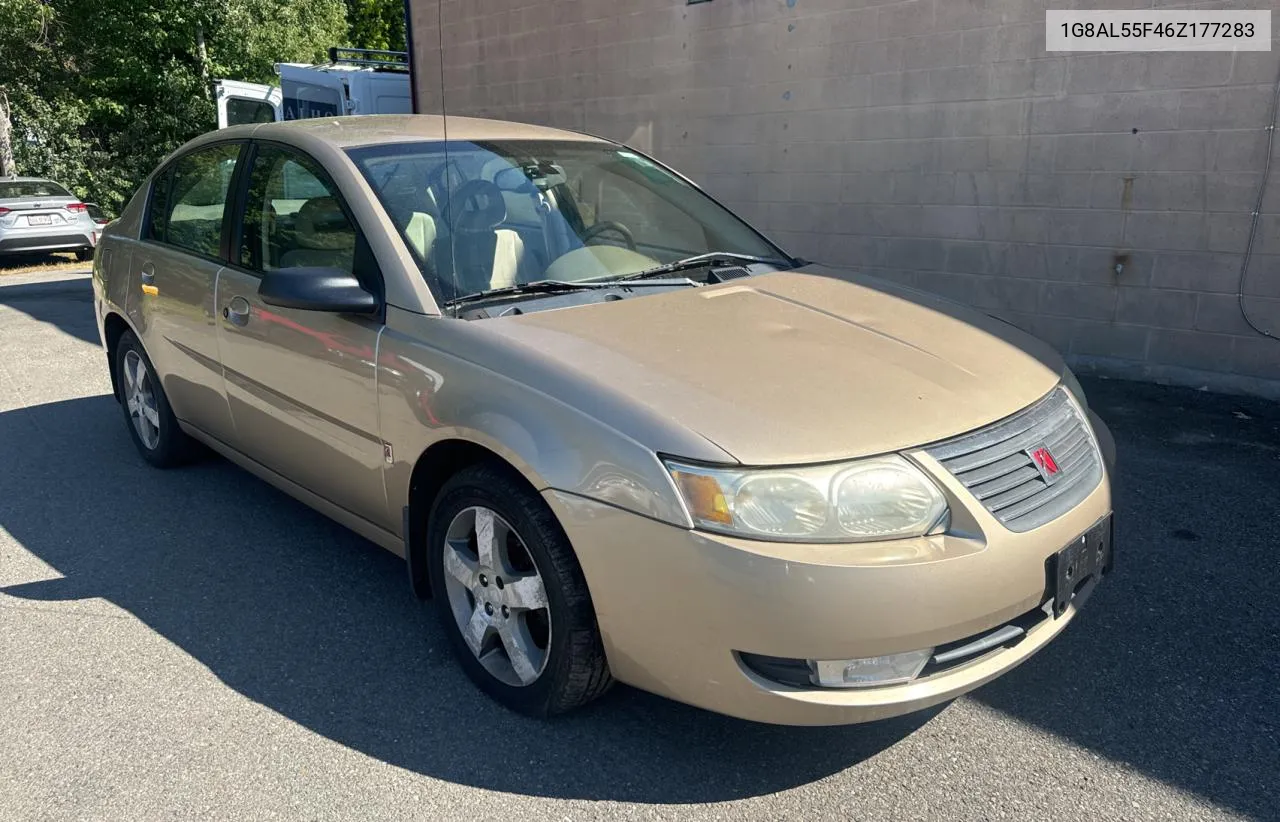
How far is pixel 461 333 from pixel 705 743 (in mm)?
1320

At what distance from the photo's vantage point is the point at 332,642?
3.26 meters

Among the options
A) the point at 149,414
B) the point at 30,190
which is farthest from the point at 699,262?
the point at 30,190

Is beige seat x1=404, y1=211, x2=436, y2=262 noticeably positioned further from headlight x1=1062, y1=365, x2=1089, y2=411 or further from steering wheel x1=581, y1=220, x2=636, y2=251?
headlight x1=1062, y1=365, x2=1089, y2=411

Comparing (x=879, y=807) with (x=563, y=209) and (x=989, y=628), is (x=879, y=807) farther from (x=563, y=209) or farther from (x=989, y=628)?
(x=563, y=209)

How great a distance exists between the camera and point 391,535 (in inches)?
125

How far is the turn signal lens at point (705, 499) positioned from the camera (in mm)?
2223

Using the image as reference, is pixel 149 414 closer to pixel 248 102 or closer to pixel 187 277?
pixel 187 277

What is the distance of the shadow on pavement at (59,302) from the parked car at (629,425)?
6.03 meters

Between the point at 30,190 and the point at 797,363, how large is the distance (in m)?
15.5

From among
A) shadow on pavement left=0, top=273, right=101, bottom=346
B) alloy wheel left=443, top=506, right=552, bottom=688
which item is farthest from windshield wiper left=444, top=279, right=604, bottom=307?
shadow on pavement left=0, top=273, right=101, bottom=346

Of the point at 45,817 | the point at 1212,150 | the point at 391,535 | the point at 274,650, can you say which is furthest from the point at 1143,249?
the point at 45,817

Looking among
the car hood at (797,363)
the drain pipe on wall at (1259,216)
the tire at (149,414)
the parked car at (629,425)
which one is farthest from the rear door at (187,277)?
the drain pipe on wall at (1259,216)

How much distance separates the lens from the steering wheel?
3.44 m

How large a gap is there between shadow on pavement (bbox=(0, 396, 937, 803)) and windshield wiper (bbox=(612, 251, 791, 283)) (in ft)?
4.45
